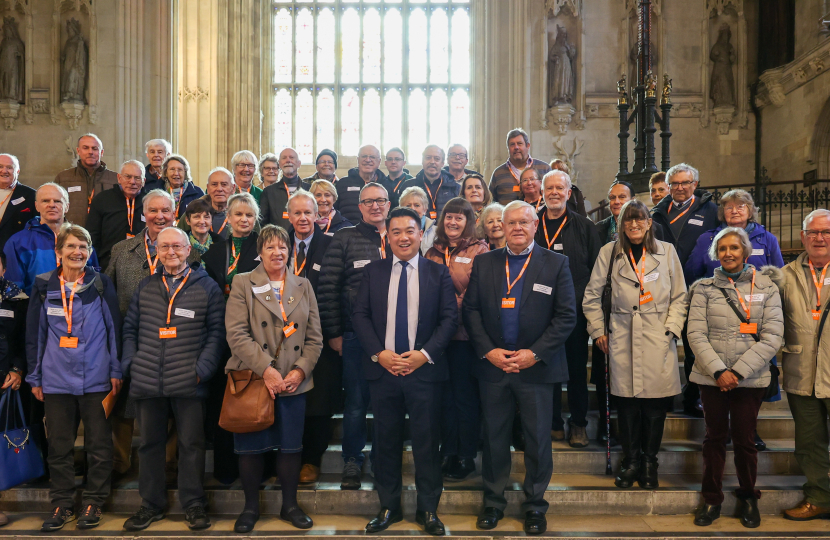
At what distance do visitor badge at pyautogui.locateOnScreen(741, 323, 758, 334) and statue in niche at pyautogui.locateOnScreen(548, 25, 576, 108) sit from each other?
971 centimetres

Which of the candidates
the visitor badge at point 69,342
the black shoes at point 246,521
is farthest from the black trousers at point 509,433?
the visitor badge at point 69,342

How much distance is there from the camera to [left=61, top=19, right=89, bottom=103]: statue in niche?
39.7 feet

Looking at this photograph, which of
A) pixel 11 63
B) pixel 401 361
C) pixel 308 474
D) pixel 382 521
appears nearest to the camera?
pixel 401 361


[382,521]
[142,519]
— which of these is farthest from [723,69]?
[142,519]

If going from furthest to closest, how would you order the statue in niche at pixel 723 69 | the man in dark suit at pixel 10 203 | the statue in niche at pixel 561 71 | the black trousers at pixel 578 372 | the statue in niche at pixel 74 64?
the statue in niche at pixel 561 71 → the statue in niche at pixel 723 69 → the statue in niche at pixel 74 64 → the man in dark suit at pixel 10 203 → the black trousers at pixel 578 372

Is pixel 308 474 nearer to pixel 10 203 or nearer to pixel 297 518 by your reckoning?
pixel 297 518

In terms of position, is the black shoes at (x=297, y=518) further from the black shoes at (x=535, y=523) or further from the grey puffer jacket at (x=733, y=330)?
the grey puffer jacket at (x=733, y=330)

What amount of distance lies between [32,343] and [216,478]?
56.8 inches

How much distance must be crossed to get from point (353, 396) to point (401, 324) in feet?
2.24

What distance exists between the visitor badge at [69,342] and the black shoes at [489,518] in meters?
2.65

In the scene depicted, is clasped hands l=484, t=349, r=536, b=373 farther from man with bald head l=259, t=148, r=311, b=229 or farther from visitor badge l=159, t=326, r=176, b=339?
man with bald head l=259, t=148, r=311, b=229

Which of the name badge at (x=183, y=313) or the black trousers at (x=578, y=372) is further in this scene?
the black trousers at (x=578, y=372)

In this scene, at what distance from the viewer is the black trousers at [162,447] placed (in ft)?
12.9

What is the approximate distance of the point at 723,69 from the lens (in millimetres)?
12734
